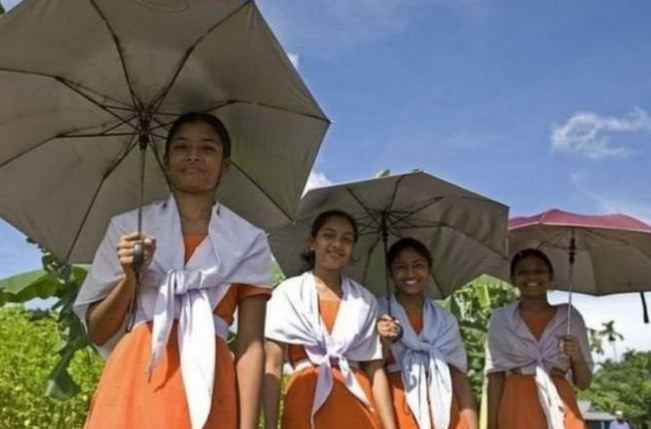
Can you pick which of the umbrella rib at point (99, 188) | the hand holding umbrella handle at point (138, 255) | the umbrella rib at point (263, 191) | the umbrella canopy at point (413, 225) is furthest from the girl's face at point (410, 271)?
the hand holding umbrella handle at point (138, 255)

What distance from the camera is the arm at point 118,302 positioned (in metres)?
2.68

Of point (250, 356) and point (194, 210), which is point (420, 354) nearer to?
point (250, 356)

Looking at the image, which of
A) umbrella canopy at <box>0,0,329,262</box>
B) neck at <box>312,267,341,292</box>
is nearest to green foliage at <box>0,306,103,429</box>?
umbrella canopy at <box>0,0,329,262</box>

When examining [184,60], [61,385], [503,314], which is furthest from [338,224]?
[61,385]

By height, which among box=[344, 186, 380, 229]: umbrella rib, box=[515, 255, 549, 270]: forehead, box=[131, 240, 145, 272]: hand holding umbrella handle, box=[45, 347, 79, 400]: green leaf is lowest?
box=[45, 347, 79, 400]: green leaf

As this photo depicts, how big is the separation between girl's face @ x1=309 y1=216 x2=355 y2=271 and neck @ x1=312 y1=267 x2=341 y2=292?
0.02 m

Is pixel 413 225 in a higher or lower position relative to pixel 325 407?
higher

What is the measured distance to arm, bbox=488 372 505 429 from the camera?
4.80m

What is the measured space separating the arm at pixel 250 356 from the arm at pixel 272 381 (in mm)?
419

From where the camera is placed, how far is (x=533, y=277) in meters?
4.91

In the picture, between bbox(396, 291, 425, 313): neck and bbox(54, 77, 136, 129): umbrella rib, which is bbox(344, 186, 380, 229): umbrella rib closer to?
bbox(396, 291, 425, 313): neck

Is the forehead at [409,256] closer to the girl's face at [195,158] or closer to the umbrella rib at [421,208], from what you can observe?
the umbrella rib at [421,208]

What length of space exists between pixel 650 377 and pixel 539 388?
58269mm

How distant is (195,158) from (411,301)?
70.0 inches
